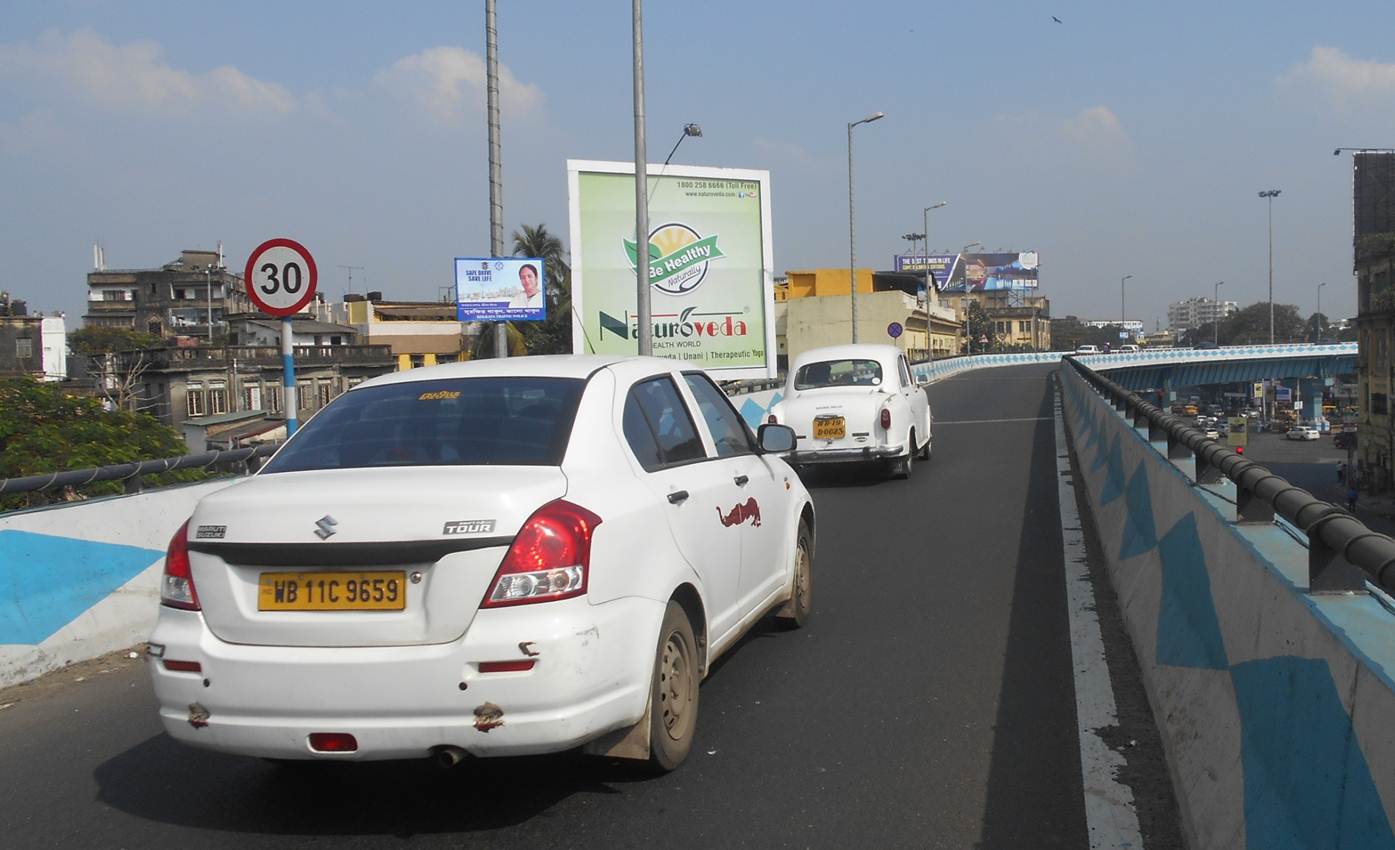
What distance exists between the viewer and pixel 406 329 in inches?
3194

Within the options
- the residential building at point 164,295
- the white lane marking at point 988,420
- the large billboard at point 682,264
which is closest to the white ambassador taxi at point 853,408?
the large billboard at point 682,264

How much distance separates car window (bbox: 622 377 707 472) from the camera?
495 cm

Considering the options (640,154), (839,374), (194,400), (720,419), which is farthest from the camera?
(194,400)

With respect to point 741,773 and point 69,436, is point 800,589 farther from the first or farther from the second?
point 69,436

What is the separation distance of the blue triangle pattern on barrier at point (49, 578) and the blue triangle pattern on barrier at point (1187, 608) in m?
5.83

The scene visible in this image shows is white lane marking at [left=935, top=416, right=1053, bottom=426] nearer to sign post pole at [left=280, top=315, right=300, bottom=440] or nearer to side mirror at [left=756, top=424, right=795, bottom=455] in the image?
sign post pole at [left=280, top=315, right=300, bottom=440]

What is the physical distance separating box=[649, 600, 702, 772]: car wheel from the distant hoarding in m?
15.0

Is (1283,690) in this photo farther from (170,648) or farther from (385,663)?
(170,648)

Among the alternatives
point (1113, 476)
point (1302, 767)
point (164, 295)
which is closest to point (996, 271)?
point (164, 295)

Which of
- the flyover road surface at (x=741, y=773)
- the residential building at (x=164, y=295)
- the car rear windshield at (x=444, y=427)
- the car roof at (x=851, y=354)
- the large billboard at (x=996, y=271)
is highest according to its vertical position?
the large billboard at (x=996, y=271)

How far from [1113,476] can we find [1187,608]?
208 inches

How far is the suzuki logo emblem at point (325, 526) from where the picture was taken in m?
3.89

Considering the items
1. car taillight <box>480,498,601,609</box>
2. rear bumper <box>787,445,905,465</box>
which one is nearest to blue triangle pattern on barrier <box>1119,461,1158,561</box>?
car taillight <box>480,498,601,609</box>

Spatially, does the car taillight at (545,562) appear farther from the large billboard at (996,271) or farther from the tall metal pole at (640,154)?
the large billboard at (996,271)
